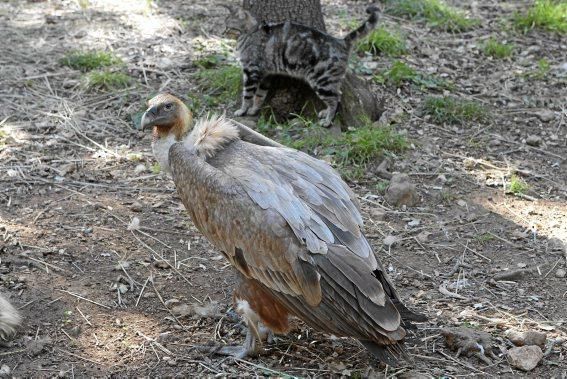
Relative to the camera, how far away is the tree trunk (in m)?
7.34

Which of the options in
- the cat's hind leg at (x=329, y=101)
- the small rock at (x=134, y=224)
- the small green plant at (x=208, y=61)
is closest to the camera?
the small rock at (x=134, y=224)

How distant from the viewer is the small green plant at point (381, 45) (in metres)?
8.41

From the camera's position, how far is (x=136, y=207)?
599 cm

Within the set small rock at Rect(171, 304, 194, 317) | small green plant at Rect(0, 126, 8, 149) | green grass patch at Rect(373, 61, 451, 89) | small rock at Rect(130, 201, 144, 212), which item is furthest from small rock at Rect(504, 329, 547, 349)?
small green plant at Rect(0, 126, 8, 149)

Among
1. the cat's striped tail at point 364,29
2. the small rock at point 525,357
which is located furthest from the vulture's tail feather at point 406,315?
the cat's striped tail at point 364,29

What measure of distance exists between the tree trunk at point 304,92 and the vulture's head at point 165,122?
86.1 inches

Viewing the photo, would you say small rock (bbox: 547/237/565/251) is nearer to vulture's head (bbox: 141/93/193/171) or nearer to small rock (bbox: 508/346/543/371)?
small rock (bbox: 508/346/543/371)

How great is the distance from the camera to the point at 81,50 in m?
8.16

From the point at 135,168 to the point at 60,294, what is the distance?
1.77m

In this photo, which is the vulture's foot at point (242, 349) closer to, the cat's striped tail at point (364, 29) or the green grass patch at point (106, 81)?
the cat's striped tail at point (364, 29)

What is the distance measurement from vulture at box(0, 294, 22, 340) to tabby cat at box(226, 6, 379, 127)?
10.5 feet

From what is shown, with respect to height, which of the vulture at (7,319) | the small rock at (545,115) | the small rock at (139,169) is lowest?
the small rock at (139,169)

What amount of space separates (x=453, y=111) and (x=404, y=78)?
2.27 ft

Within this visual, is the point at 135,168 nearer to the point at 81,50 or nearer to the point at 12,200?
the point at 12,200
